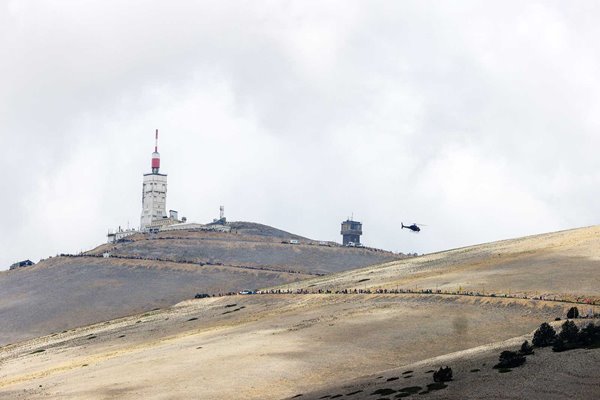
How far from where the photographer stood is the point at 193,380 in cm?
8612

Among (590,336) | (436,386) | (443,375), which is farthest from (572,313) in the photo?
(436,386)

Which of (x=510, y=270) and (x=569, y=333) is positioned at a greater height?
(x=510, y=270)

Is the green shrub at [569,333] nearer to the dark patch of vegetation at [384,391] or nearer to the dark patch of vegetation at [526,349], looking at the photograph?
the dark patch of vegetation at [526,349]

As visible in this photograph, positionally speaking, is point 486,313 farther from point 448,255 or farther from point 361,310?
point 448,255

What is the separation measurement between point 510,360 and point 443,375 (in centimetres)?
499

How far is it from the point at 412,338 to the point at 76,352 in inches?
1946

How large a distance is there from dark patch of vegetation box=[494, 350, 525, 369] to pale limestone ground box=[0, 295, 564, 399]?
49.8 feet

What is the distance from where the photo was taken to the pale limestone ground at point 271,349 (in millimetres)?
85062

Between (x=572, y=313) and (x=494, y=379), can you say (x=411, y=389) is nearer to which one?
(x=494, y=379)

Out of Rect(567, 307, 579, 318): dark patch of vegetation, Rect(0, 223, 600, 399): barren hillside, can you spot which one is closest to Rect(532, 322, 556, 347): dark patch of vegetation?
Rect(0, 223, 600, 399): barren hillside

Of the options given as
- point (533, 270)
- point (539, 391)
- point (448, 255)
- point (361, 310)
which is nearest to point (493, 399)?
point (539, 391)

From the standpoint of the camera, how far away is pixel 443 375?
71188mm

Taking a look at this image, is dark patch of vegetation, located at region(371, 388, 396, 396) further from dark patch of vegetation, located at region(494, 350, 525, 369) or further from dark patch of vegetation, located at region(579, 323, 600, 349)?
dark patch of vegetation, located at region(579, 323, 600, 349)

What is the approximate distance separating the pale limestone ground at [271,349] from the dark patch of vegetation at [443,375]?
12463 millimetres
